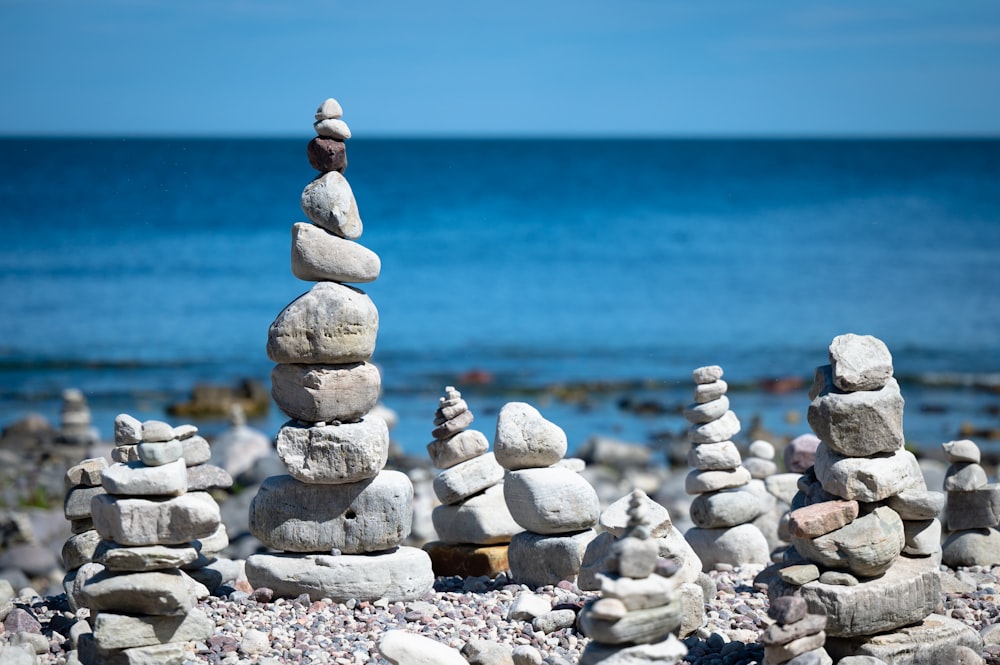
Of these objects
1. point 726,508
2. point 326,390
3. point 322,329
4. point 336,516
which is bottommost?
point 726,508

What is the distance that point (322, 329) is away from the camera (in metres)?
7.62

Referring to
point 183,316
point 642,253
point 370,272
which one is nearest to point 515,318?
point 183,316

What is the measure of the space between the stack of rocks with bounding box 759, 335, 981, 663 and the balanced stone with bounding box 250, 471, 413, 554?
8.36 ft

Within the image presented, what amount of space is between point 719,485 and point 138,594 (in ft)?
14.9

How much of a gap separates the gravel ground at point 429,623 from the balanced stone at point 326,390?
122 cm

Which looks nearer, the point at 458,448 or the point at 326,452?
the point at 326,452

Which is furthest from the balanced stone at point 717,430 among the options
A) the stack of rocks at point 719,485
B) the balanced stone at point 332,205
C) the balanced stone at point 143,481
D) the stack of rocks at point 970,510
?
the balanced stone at point 143,481

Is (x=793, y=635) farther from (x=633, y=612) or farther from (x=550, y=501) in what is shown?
(x=550, y=501)

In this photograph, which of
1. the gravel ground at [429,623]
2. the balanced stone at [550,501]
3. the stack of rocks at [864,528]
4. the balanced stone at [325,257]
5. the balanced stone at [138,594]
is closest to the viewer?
the balanced stone at [138,594]

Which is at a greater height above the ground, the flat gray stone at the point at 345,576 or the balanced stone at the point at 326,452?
the balanced stone at the point at 326,452

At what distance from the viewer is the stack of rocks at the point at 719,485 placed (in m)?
8.97

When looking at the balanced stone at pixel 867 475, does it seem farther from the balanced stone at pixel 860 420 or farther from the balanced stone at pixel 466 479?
the balanced stone at pixel 466 479

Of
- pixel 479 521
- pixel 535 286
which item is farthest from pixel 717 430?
pixel 535 286

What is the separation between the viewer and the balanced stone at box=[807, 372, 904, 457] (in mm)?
6523
